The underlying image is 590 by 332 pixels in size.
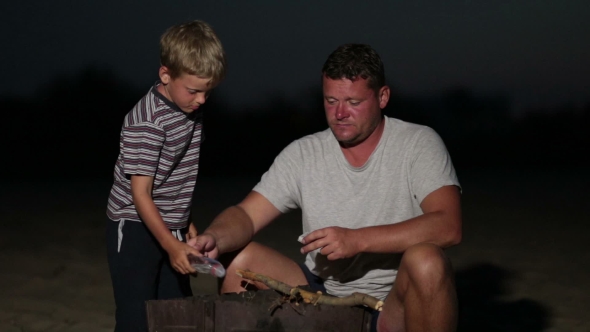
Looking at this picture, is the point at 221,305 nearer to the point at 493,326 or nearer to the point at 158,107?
the point at 158,107

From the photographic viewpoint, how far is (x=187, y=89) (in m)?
2.99

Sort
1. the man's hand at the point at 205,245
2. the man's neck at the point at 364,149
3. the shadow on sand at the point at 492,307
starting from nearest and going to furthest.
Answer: the man's hand at the point at 205,245 → the man's neck at the point at 364,149 → the shadow on sand at the point at 492,307

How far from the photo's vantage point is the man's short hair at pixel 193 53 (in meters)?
2.96

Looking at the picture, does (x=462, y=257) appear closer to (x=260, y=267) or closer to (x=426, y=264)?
(x=260, y=267)

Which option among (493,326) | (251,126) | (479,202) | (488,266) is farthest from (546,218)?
(251,126)

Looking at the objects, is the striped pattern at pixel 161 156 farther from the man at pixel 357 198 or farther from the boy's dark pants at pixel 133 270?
the man at pixel 357 198

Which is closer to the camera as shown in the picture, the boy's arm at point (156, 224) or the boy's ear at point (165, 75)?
the boy's arm at point (156, 224)

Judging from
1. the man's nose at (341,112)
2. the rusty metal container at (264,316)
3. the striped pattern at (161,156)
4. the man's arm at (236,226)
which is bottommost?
the rusty metal container at (264,316)

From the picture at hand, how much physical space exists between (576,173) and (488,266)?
23.6 feet

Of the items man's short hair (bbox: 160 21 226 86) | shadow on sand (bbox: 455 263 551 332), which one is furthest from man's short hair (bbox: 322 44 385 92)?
shadow on sand (bbox: 455 263 551 332)

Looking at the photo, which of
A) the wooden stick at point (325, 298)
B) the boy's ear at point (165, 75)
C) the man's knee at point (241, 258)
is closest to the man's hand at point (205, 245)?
the man's knee at point (241, 258)

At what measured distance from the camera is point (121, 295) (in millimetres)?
3156

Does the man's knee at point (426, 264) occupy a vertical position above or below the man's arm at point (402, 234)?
below

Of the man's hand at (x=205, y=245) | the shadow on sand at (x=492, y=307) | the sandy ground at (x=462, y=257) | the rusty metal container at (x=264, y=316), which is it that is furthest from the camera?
the sandy ground at (x=462, y=257)
